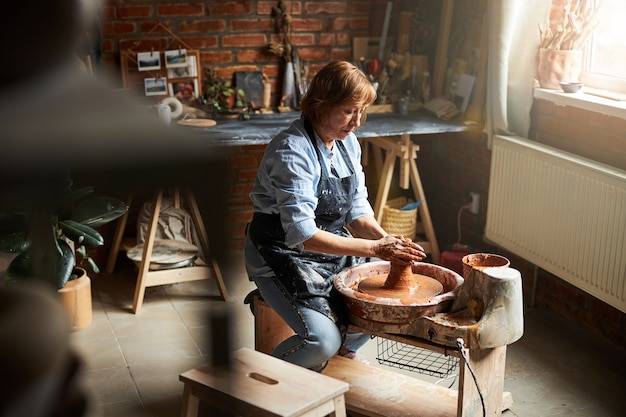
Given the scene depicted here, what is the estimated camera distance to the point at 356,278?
2842mm

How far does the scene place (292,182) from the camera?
2.71m

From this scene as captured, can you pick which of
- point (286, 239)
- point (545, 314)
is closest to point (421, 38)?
point (545, 314)

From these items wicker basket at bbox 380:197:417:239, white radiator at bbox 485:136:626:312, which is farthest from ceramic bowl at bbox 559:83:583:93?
wicker basket at bbox 380:197:417:239

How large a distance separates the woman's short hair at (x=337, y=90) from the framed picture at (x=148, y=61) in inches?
78.1

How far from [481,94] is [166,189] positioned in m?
4.20

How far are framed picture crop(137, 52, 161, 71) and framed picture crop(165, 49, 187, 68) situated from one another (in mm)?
52

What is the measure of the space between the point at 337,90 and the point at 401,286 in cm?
73

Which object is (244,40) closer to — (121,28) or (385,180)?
(121,28)

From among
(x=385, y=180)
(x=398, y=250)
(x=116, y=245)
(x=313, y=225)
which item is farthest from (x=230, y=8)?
(x=398, y=250)

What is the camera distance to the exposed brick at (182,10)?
178 inches

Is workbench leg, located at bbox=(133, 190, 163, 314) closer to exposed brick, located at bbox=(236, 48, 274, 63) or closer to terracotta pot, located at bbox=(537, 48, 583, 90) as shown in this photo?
exposed brick, located at bbox=(236, 48, 274, 63)

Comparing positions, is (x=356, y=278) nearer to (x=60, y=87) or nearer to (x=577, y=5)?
(x=577, y=5)

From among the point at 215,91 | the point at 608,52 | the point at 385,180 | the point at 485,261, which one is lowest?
the point at 385,180

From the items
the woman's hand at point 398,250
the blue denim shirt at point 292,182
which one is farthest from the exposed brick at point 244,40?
the woman's hand at point 398,250
